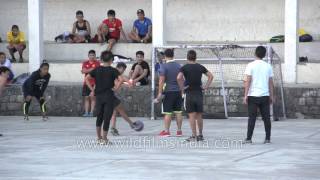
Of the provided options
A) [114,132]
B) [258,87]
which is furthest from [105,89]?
[258,87]

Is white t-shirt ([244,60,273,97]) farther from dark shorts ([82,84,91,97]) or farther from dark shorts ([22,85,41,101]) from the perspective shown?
dark shorts ([22,85,41,101])

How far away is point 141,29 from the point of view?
25.7 m

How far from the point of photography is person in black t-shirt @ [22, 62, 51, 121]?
21.0 meters

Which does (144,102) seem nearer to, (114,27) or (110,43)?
(110,43)

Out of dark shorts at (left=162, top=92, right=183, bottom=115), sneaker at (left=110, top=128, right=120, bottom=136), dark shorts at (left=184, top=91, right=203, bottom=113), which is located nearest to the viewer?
dark shorts at (left=184, top=91, right=203, bottom=113)

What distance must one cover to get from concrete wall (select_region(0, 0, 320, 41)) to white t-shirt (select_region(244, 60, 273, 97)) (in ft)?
36.1

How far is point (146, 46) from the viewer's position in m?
25.2

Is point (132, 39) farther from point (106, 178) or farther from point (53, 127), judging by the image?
point (106, 178)

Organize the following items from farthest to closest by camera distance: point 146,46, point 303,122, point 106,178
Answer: point 146,46 < point 303,122 < point 106,178

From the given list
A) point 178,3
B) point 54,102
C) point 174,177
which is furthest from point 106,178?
point 178,3

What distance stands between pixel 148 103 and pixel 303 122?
4.17 meters

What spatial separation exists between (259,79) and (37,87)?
7705 millimetres

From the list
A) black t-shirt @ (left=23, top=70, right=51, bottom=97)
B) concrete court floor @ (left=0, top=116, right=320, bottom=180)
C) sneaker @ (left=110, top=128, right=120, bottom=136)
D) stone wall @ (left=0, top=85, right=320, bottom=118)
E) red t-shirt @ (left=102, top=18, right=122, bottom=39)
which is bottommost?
concrete court floor @ (left=0, top=116, right=320, bottom=180)

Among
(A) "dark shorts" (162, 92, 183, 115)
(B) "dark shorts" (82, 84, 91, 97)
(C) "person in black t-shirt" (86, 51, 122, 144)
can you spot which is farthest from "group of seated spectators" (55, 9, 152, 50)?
(C) "person in black t-shirt" (86, 51, 122, 144)
